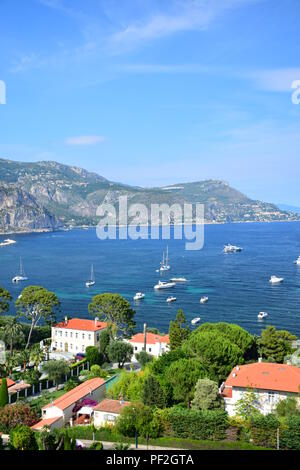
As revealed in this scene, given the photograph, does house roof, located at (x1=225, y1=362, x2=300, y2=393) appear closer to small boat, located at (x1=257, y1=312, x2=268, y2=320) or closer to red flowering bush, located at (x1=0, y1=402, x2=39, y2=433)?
red flowering bush, located at (x1=0, y1=402, x2=39, y2=433)

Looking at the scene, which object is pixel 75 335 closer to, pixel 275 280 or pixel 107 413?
pixel 107 413

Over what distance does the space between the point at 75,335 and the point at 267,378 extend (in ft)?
69.6

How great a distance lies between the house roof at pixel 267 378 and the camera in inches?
954

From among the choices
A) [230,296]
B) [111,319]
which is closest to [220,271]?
[230,296]

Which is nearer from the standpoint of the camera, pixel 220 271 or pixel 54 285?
pixel 54 285

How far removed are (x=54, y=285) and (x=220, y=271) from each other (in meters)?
34.6

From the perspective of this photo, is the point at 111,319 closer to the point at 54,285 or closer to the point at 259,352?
the point at 259,352

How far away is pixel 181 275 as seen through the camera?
93.9 meters

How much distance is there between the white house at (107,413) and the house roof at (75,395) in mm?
1897

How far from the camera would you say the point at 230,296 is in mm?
72000

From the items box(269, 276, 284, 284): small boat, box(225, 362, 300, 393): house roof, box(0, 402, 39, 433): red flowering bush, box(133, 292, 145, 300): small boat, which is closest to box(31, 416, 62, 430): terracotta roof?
box(0, 402, 39, 433): red flowering bush

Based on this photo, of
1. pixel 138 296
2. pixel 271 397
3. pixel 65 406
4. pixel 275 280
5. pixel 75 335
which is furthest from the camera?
pixel 275 280

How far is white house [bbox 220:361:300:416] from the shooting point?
79.2ft

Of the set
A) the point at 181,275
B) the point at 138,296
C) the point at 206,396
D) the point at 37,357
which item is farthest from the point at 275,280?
the point at 206,396
